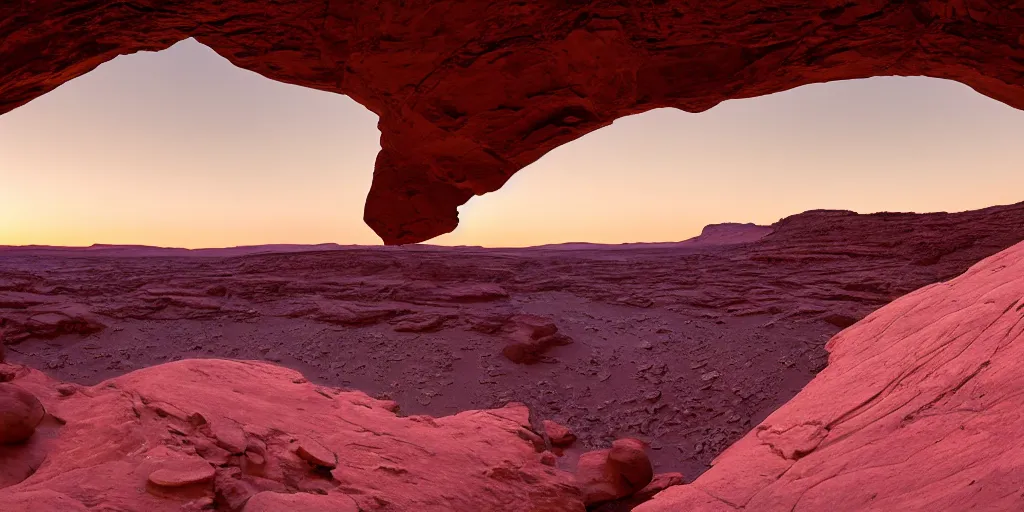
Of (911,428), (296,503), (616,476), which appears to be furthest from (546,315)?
(911,428)

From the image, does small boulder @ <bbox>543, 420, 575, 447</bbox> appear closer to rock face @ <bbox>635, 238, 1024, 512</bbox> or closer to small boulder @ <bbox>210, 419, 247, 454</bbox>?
rock face @ <bbox>635, 238, 1024, 512</bbox>

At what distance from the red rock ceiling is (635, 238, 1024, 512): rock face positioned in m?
4.41

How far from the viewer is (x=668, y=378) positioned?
11125mm

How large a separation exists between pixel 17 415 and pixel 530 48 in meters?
7.25

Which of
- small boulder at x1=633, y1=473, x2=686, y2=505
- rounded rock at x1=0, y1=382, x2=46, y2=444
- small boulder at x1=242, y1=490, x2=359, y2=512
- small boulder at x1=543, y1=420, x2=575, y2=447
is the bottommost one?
small boulder at x1=633, y1=473, x2=686, y2=505

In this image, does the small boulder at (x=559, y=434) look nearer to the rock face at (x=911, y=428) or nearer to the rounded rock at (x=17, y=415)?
the rock face at (x=911, y=428)

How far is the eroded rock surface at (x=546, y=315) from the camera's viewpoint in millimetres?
10523

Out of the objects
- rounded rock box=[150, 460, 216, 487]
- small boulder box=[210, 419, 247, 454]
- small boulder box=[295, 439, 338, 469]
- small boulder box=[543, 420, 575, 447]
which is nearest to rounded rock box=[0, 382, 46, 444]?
rounded rock box=[150, 460, 216, 487]

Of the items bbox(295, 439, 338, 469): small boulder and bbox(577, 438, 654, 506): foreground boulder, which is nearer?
bbox(295, 439, 338, 469): small boulder

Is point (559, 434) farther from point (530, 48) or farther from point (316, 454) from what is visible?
point (530, 48)

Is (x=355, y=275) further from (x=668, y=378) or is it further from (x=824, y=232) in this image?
(x=824, y=232)

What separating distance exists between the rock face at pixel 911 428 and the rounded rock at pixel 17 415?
13.7 feet

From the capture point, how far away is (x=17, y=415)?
147 inches

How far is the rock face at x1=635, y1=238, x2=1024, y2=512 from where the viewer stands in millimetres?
2742
